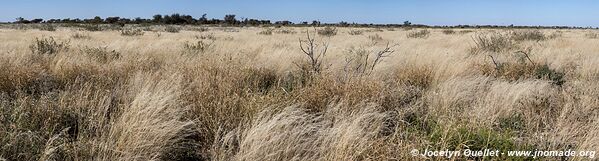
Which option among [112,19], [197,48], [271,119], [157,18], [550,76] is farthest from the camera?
[157,18]

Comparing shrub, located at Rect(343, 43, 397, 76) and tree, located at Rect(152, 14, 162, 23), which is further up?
shrub, located at Rect(343, 43, 397, 76)

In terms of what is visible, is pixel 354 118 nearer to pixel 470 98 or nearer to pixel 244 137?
pixel 244 137

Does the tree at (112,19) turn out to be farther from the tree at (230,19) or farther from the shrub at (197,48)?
the shrub at (197,48)

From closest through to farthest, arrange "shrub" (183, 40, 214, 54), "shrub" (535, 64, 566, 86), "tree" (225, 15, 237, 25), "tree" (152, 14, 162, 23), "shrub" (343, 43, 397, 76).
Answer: "shrub" (343, 43, 397, 76)
"shrub" (535, 64, 566, 86)
"shrub" (183, 40, 214, 54)
"tree" (152, 14, 162, 23)
"tree" (225, 15, 237, 25)

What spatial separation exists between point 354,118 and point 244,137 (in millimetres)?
921

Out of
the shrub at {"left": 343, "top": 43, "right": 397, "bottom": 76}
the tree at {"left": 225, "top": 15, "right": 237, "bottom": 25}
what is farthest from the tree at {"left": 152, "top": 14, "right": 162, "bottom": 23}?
the shrub at {"left": 343, "top": 43, "right": 397, "bottom": 76}

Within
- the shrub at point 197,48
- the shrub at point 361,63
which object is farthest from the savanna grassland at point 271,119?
the shrub at point 197,48

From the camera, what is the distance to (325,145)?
3.13 meters

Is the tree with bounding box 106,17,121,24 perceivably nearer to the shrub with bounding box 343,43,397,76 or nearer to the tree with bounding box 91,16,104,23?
the tree with bounding box 91,16,104,23

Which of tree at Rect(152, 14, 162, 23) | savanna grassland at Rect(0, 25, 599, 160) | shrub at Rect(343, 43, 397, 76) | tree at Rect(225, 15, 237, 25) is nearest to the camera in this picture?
savanna grassland at Rect(0, 25, 599, 160)

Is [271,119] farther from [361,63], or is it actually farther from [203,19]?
[203,19]

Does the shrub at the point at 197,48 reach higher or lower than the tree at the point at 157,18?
higher

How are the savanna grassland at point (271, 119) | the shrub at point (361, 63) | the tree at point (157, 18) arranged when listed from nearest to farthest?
the savanna grassland at point (271, 119), the shrub at point (361, 63), the tree at point (157, 18)

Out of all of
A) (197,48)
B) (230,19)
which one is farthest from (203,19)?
(197,48)
